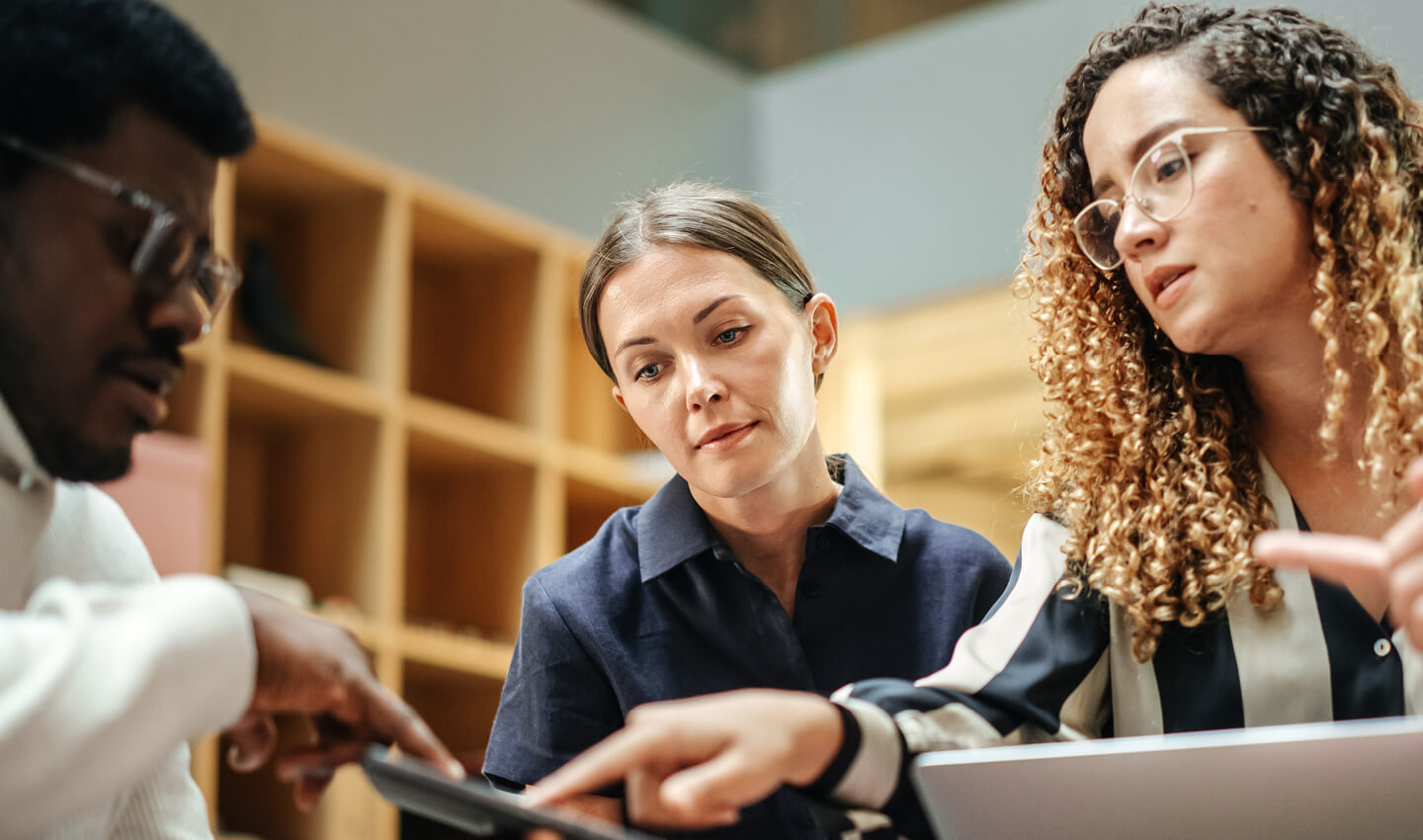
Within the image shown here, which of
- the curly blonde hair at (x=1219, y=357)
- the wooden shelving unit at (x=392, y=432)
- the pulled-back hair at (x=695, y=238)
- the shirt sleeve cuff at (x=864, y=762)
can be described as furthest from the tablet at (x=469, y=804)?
the wooden shelving unit at (x=392, y=432)

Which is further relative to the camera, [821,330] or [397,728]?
[821,330]

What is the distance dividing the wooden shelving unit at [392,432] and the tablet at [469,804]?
2.02 meters

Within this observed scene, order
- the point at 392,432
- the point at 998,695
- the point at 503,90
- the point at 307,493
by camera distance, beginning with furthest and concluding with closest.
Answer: the point at 503,90 < the point at 307,493 < the point at 392,432 < the point at 998,695

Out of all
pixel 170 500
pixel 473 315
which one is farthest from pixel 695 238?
pixel 473 315

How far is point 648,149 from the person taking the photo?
4.38 metres

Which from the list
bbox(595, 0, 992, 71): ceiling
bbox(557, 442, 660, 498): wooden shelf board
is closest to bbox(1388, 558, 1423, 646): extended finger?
bbox(557, 442, 660, 498): wooden shelf board

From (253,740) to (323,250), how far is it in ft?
8.28

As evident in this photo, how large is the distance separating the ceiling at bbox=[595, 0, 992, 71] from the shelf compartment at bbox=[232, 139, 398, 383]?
1.42 m

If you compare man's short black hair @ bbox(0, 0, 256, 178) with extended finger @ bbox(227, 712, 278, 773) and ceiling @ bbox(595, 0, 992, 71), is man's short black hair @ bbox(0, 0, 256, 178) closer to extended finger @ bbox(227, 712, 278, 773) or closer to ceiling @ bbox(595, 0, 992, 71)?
extended finger @ bbox(227, 712, 278, 773)

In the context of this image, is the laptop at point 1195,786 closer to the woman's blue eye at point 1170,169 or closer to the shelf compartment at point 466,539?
the woman's blue eye at point 1170,169

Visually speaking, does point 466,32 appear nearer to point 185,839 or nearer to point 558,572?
point 558,572

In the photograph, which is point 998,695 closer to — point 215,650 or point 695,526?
point 695,526

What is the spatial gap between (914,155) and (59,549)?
3397mm

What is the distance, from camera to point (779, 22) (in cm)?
468
